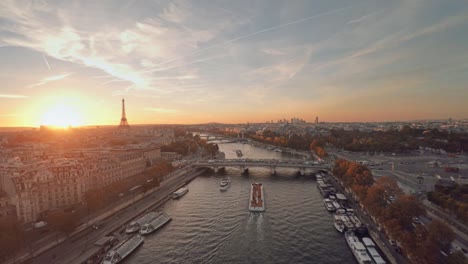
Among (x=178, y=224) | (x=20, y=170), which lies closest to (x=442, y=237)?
(x=178, y=224)

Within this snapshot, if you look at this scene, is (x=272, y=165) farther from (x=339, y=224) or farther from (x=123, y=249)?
(x=123, y=249)

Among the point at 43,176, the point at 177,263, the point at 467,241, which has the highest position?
the point at 43,176

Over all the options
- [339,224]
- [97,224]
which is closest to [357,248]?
[339,224]

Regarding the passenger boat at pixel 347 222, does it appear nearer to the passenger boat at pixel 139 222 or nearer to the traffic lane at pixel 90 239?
the passenger boat at pixel 139 222

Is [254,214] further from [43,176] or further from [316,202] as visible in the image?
[43,176]

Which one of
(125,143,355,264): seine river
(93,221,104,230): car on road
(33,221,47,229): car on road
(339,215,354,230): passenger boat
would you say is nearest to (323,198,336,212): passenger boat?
(125,143,355,264): seine river

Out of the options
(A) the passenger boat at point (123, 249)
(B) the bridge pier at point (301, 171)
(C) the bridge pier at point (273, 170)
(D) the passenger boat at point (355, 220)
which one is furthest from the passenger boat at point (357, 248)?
(C) the bridge pier at point (273, 170)

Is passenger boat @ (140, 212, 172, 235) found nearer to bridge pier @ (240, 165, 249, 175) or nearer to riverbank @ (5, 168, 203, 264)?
riverbank @ (5, 168, 203, 264)
